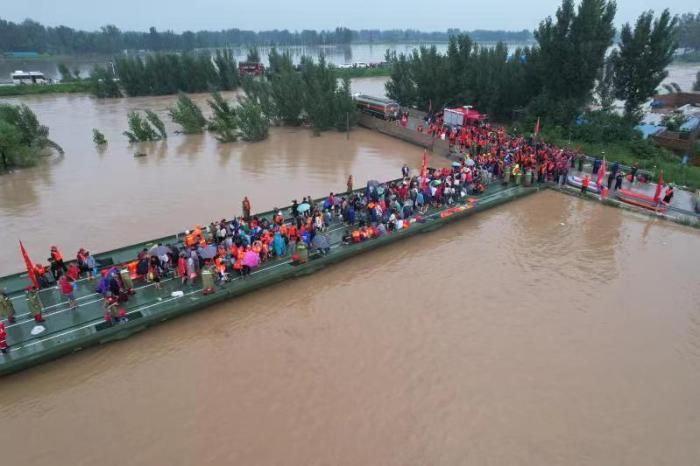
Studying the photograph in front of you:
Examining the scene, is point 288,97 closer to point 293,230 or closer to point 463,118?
point 463,118

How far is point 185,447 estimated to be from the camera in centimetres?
850

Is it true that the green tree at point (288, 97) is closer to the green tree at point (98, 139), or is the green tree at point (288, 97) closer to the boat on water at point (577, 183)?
the green tree at point (98, 139)

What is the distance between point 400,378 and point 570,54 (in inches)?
1077

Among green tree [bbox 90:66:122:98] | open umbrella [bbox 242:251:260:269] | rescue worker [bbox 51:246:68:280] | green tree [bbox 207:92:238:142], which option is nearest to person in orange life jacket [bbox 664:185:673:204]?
open umbrella [bbox 242:251:260:269]

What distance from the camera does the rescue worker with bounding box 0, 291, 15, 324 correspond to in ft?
36.0

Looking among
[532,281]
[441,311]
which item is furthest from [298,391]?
[532,281]

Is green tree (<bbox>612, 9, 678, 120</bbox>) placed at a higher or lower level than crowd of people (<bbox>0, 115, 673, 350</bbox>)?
higher

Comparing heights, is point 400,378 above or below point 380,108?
below

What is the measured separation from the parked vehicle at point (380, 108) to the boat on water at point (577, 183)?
15362 millimetres

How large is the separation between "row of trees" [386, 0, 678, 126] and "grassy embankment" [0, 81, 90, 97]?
150 feet

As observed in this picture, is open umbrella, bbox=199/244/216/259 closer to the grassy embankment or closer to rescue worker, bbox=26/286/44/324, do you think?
rescue worker, bbox=26/286/44/324

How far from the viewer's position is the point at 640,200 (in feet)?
62.3

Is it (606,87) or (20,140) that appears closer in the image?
(20,140)

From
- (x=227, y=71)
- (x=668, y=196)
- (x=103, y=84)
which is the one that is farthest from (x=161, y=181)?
(x=227, y=71)
